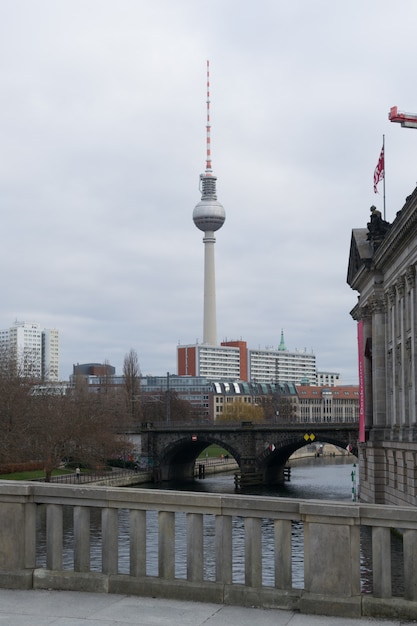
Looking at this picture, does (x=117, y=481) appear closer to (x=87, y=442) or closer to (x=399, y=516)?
(x=87, y=442)

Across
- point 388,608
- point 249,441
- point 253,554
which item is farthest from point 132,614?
point 249,441

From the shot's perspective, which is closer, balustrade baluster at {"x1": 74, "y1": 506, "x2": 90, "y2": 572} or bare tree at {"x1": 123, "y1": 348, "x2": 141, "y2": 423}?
balustrade baluster at {"x1": 74, "y1": 506, "x2": 90, "y2": 572}

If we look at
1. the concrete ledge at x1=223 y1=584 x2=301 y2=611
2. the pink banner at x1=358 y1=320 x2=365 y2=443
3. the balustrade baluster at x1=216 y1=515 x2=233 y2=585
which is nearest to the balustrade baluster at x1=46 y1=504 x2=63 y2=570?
the balustrade baluster at x1=216 y1=515 x2=233 y2=585

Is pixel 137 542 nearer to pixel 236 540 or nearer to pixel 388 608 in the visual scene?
pixel 388 608

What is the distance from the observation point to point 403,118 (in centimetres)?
8688

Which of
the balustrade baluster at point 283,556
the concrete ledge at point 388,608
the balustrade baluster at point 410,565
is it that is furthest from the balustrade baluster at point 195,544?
the balustrade baluster at point 410,565

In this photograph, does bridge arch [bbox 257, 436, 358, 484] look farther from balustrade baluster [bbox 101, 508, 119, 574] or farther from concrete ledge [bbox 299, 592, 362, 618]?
concrete ledge [bbox 299, 592, 362, 618]

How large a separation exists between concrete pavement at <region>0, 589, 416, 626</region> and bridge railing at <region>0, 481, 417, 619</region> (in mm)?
245

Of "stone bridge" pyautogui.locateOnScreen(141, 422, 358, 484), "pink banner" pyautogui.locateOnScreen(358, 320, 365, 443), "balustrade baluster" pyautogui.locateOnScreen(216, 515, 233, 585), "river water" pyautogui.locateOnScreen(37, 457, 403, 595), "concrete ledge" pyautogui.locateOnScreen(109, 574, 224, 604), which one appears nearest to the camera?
"concrete ledge" pyautogui.locateOnScreen(109, 574, 224, 604)

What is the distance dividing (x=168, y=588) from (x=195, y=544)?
748mm

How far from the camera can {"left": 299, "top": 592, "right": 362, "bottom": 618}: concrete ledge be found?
12992mm

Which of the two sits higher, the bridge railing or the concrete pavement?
the bridge railing

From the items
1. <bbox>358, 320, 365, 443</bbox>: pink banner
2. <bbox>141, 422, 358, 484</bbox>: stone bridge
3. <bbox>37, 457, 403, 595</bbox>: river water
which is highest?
<bbox>358, 320, 365, 443</bbox>: pink banner

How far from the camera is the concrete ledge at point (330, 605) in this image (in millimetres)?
12992
